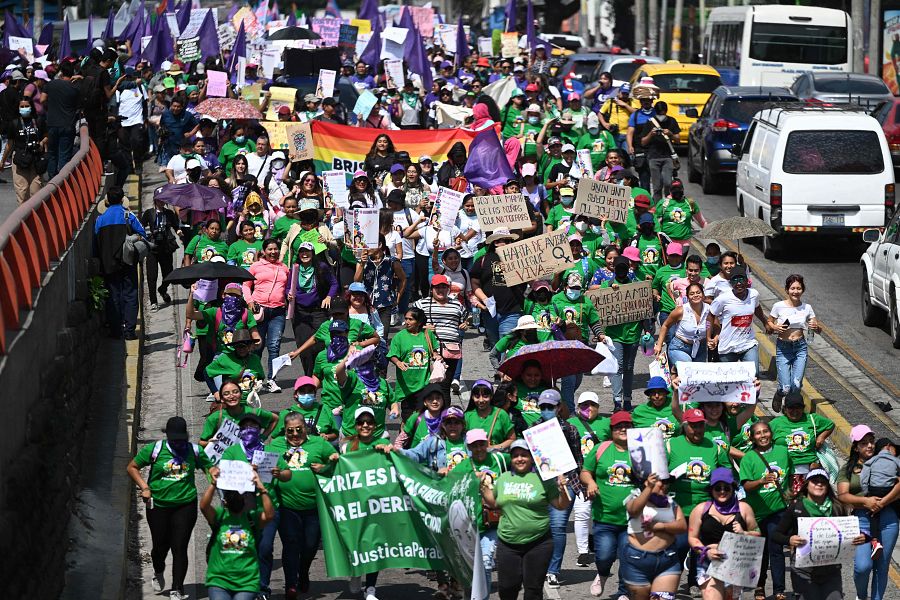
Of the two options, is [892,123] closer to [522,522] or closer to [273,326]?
[273,326]

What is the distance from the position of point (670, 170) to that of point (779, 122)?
1.65m

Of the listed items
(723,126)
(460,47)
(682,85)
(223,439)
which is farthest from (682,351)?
(460,47)

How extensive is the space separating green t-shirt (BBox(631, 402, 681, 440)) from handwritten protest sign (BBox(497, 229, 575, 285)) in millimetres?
3781

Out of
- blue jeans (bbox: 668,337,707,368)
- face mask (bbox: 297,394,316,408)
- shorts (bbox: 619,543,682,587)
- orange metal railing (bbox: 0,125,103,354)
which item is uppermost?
orange metal railing (bbox: 0,125,103,354)

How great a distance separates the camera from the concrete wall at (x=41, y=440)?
30.1 ft

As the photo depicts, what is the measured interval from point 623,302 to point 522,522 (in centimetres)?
530

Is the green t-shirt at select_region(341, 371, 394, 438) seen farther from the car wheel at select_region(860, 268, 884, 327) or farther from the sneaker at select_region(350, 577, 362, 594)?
the car wheel at select_region(860, 268, 884, 327)

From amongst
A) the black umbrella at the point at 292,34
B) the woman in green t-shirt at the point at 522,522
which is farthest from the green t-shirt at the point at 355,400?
the black umbrella at the point at 292,34

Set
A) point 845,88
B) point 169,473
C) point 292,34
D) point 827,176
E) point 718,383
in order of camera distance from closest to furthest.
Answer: point 169,473, point 718,383, point 827,176, point 845,88, point 292,34

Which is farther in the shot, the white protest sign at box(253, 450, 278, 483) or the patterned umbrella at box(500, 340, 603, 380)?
the patterned umbrella at box(500, 340, 603, 380)

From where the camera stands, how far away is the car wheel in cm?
1920

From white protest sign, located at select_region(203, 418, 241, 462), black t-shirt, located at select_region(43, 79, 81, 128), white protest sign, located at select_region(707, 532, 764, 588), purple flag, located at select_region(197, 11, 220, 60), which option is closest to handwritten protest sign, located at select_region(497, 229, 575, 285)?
white protest sign, located at select_region(203, 418, 241, 462)

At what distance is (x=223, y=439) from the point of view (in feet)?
36.1

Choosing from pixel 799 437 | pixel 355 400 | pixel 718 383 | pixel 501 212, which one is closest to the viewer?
pixel 799 437
